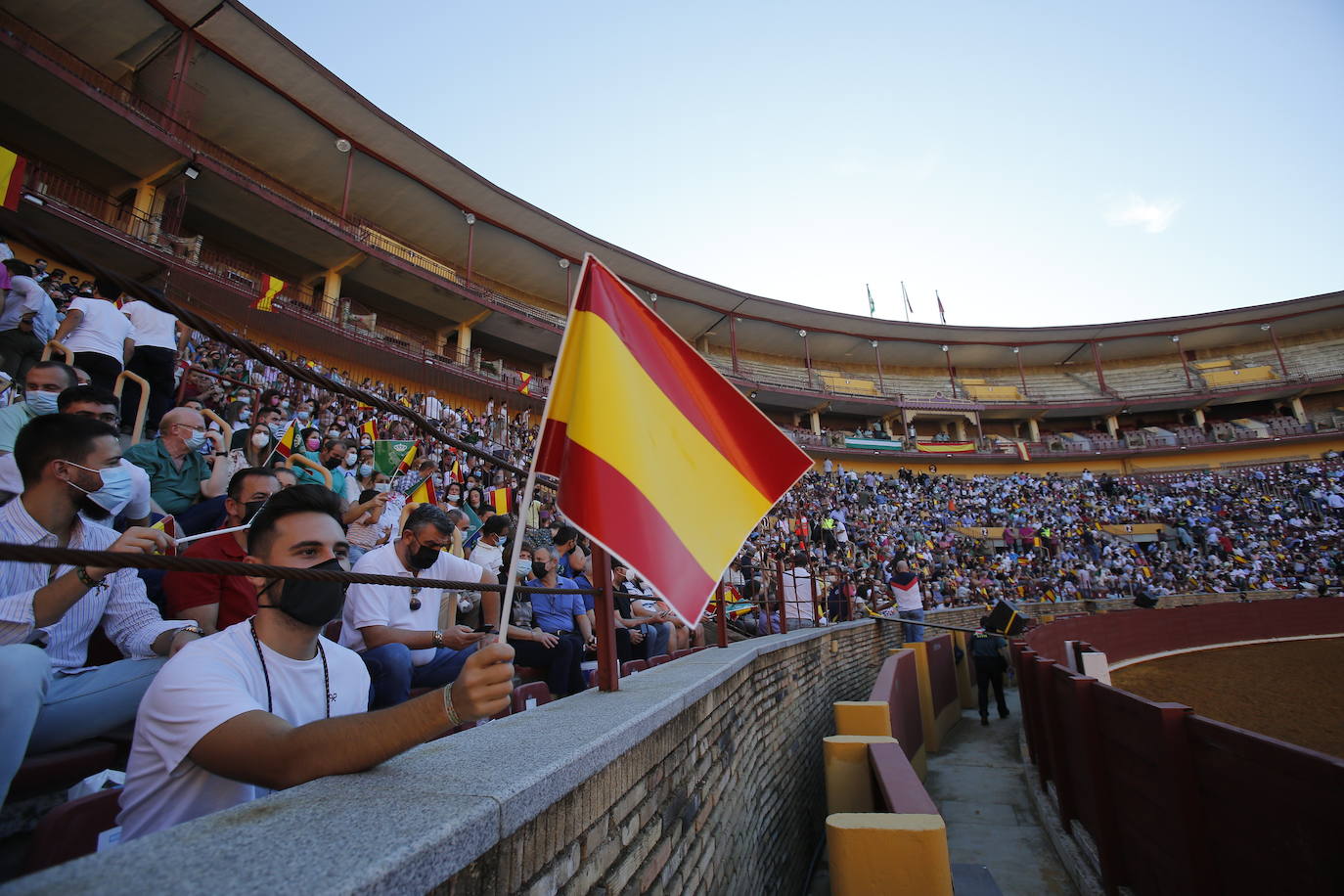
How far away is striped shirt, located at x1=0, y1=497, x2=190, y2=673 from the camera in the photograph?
1605mm

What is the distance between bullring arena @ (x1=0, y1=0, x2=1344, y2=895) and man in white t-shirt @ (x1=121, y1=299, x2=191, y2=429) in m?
0.07

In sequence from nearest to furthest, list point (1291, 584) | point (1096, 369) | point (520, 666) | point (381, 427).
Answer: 1. point (520, 666)
2. point (381, 427)
3. point (1291, 584)
4. point (1096, 369)

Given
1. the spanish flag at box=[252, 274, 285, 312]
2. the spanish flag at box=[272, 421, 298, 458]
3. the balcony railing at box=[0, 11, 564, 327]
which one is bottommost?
the spanish flag at box=[272, 421, 298, 458]

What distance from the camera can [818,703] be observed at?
6801 millimetres

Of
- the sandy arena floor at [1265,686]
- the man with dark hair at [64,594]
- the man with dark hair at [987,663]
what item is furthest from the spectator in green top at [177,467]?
the sandy arena floor at [1265,686]

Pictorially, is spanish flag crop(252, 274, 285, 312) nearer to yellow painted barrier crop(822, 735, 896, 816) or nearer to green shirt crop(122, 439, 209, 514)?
green shirt crop(122, 439, 209, 514)

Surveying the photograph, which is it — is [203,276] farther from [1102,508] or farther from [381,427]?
[1102,508]

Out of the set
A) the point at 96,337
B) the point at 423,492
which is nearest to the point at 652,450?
the point at 423,492

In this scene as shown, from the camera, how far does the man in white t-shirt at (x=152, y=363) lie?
17.7 ft

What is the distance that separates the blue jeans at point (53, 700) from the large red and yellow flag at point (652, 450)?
45.6 inches

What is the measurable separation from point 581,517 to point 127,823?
1.12 m

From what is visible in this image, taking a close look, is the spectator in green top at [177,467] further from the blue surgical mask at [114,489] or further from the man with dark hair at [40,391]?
the blue surgical mask at [114,489]

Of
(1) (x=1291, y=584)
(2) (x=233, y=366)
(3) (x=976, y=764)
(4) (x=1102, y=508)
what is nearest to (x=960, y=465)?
(4) (x=1102, y=508)

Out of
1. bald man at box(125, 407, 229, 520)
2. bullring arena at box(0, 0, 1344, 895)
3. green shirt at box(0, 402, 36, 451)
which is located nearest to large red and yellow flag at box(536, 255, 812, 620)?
bullring arena at box(0, 0, 1344, 895)
